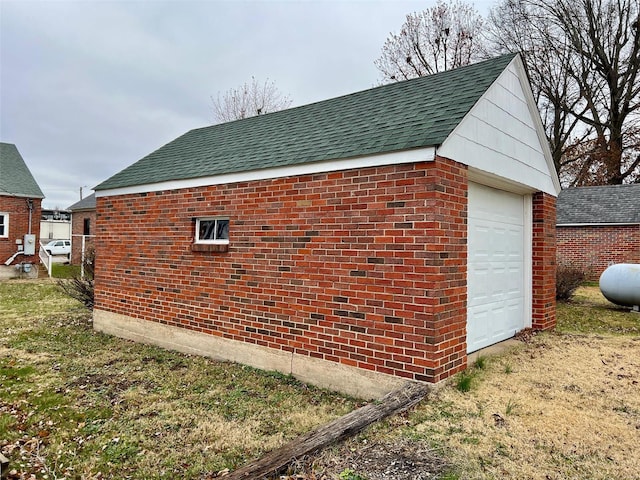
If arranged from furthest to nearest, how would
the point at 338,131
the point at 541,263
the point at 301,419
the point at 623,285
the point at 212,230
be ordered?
the point at 623,285 < the point at 541,263 < the point at 212,230 < the point at 338,131 < the point at 301,419

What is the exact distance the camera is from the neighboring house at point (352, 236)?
4.52 m

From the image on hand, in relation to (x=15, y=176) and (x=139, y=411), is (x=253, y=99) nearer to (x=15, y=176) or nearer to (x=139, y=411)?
(x=15, y=176)

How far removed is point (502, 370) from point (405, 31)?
2300 centimetres

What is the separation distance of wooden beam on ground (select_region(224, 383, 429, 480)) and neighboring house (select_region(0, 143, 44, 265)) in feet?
67.0

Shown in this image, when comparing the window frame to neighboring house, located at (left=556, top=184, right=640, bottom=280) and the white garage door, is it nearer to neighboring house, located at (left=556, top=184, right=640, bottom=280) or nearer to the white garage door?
the white garage door

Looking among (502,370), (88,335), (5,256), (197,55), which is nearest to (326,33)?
(197,55)

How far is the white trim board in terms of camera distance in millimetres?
4465

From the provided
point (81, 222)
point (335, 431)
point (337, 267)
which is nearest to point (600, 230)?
point (337, 267)

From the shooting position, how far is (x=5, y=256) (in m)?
18.7

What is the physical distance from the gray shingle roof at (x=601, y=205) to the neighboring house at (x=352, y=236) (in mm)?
13511

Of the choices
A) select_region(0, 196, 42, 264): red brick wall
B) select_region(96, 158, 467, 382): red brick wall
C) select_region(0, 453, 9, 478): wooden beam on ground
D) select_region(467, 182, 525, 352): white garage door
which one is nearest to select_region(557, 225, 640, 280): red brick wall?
select_region(467, 182, 525, 352): white garage door

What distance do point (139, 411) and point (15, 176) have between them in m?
20.7

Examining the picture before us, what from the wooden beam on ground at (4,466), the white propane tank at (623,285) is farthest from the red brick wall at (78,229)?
the white propane tank at (623,285)

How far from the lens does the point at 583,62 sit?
22.9m
